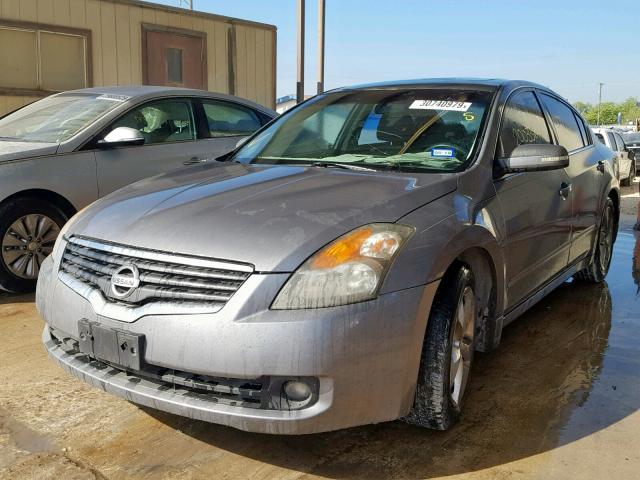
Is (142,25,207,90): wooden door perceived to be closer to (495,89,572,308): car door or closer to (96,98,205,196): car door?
(96,98,205,196): car door

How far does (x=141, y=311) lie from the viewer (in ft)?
7.89

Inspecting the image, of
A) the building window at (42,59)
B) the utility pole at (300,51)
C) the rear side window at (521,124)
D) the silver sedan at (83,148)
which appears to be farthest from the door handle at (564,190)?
the utility pole at (300,51)

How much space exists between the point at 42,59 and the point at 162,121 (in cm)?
513

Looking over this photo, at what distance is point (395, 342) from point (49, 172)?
3.54 m

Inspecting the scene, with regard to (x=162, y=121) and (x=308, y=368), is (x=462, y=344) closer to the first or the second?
(x=308, y=368)

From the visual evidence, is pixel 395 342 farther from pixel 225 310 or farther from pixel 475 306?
pixel 475 306

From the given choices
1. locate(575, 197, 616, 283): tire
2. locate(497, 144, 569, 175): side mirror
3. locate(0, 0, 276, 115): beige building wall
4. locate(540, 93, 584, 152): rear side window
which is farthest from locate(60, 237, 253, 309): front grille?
locate(0, 0, 276, 115): beige building wall

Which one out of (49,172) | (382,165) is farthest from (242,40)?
(382,165)

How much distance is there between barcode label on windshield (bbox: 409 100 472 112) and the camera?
11.9 feet

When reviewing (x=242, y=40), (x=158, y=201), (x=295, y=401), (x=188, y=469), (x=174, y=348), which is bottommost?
(x=188, y=469)

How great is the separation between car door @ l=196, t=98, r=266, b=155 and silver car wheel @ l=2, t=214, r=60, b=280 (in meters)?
1.64

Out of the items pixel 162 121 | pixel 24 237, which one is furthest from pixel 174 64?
pixel 24 237

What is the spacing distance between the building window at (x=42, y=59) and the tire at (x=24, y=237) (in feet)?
17.9

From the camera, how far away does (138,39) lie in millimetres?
10578
